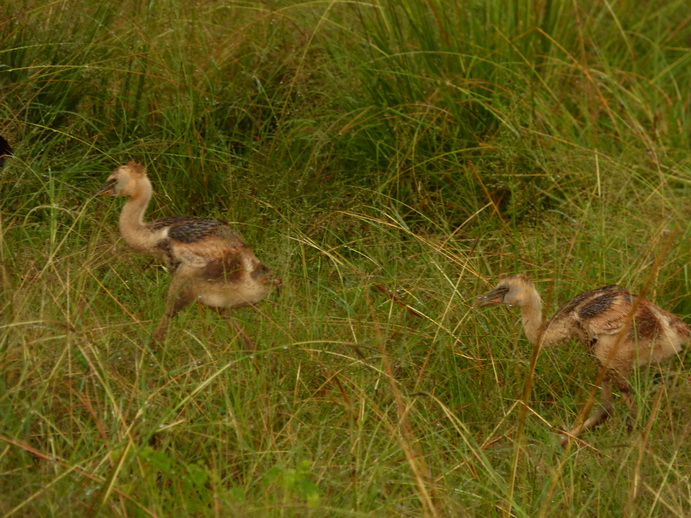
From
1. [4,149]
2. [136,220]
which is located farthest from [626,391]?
[4,149]

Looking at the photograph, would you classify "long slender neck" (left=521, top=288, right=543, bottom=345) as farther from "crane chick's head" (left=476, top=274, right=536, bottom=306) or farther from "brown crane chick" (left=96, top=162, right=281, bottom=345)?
"brown crane chick" (left=96, top=162, right=281, bottom=345)

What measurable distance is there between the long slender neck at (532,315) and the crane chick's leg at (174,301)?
140 centimetres

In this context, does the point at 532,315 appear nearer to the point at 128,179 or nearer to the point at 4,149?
the point at 128,179

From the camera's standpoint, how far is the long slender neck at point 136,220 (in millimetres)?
4719

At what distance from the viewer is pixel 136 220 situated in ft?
15.6

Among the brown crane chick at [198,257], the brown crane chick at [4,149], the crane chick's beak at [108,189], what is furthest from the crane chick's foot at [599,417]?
the brown crane chick at [4,149]

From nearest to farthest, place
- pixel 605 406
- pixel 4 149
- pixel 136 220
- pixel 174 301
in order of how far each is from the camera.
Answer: pixel 174 301 → pixel 605 406 → pixel 136 220 → pixel 4 149

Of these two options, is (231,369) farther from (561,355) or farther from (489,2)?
(489,2)

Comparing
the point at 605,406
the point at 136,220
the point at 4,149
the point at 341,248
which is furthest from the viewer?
the point at 341,248

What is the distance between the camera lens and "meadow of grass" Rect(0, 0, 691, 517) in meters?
3.51

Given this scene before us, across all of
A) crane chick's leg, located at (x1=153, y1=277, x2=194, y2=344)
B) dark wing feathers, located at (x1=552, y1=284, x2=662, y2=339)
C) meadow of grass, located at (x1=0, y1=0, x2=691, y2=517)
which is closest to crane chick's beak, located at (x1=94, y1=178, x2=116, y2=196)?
meadow of grass, located at (x1=0, y1=0, x2=691, y2=517)

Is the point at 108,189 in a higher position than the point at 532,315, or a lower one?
higher

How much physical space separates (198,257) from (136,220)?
41 cm

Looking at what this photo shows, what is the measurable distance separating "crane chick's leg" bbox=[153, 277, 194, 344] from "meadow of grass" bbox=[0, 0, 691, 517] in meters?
0.05
